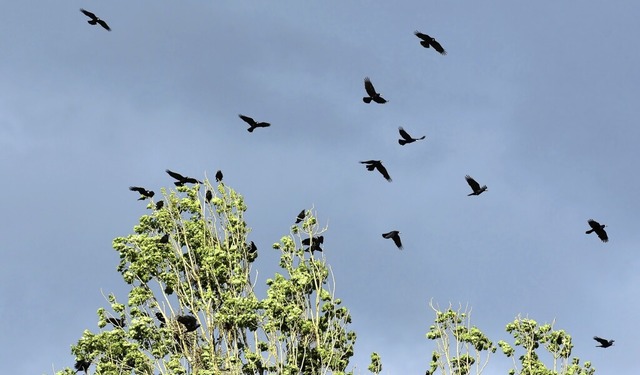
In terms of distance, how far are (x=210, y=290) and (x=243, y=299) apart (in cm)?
143

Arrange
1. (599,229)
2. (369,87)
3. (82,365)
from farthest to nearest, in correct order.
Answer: (599,229)
(369,87)
(82,365)

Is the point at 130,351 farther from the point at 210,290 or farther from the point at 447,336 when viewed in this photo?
the point at 447,336

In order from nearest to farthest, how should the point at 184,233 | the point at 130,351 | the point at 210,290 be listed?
the point at 130,351 → the point at 210,290 → the point at 184,233

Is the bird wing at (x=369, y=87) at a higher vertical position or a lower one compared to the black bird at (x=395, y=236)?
higher

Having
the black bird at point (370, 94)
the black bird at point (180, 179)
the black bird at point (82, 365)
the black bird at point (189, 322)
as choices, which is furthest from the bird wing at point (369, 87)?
the black bird at point (82, 365)

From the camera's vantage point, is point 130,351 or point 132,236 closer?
point 130,351

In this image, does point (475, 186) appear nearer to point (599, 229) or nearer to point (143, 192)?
point (599, 229)

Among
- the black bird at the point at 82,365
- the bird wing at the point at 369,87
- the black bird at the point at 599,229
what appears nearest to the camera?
the black bird at the point at 82,365

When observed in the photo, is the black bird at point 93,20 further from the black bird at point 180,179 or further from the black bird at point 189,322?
the black bird at point 189,322

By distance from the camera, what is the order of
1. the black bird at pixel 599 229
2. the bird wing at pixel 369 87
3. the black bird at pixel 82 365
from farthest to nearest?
the black bird at pixel 599 229
the bird wing at pixel 369 87
the black bird at pixel 82 365

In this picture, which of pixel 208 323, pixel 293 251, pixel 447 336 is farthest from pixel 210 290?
pixel 447 336

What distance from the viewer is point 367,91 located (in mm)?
26312

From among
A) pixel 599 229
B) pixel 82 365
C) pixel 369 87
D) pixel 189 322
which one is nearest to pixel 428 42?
pixel 369 87

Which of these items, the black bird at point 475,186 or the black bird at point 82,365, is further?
the black bird at point 475,186
